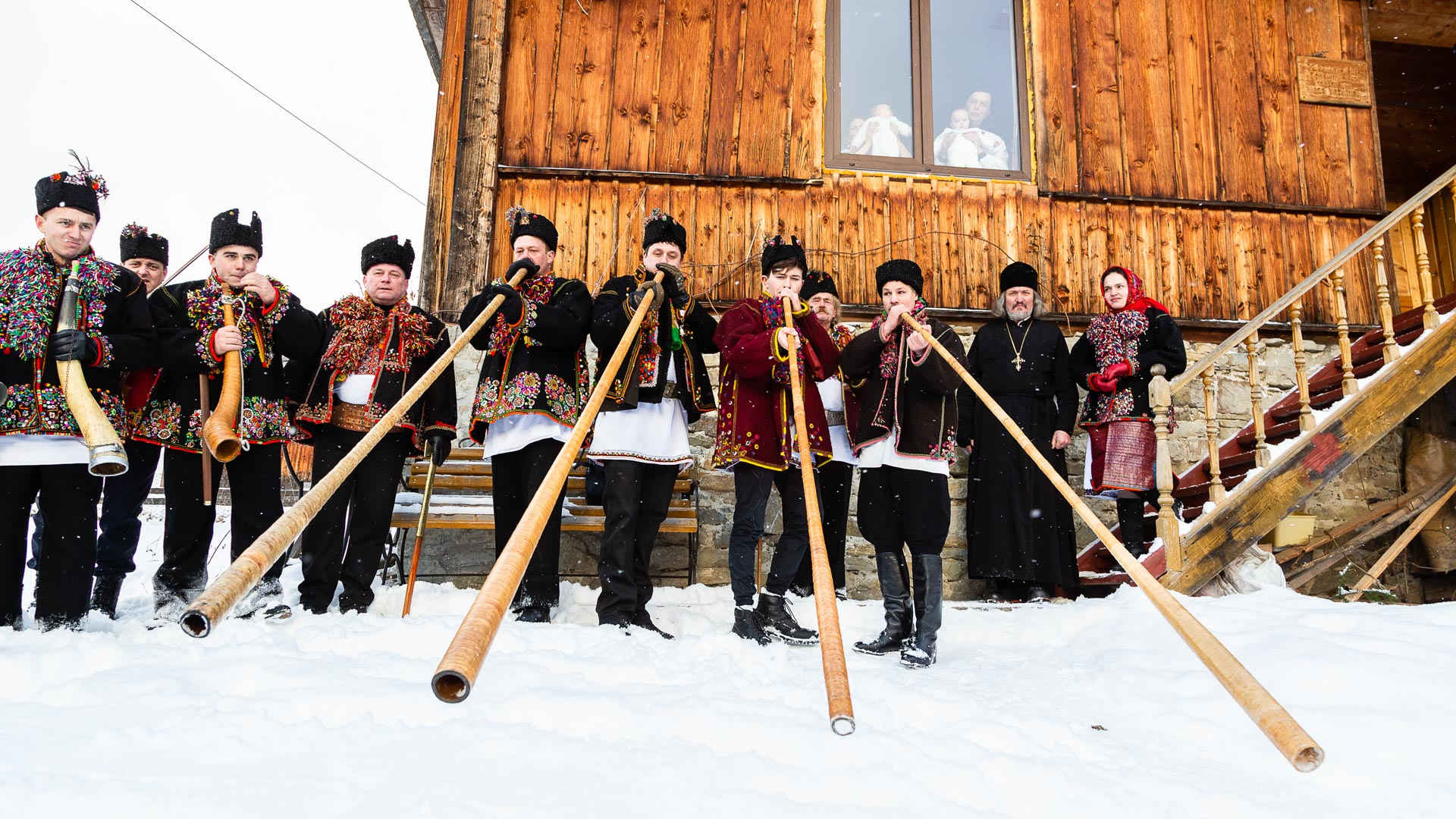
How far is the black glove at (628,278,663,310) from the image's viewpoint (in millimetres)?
3123

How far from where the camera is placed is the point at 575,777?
1.65 m

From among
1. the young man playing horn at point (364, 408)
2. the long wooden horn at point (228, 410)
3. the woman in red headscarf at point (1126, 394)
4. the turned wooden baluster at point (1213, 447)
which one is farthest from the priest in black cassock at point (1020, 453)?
the long wooden horn at point (228, 410)

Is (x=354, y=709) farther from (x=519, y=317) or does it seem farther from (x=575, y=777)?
(x=519, y=317)

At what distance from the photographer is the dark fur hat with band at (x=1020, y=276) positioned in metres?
4.62

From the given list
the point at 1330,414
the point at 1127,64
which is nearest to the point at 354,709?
the point at 1330,414

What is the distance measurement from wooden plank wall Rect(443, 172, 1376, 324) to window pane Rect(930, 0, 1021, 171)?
0.88 feet

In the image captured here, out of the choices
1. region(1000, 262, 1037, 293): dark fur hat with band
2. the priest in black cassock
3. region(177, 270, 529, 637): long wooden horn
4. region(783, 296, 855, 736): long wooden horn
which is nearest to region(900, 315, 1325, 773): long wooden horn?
region(783, 296, 855, 736): long wooden horn

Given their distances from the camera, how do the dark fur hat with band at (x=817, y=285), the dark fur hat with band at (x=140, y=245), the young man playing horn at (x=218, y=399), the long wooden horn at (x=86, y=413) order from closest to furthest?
the long wooden horn at (x=86, y=413) < the young man playing horn at (x=218, y=399) < the dark fur hat with band at (x=140, y=245) < the dark fur hat with band at (x=817, y=285)

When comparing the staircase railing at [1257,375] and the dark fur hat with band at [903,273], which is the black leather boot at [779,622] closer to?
the dark fur hat with band at [903,273]

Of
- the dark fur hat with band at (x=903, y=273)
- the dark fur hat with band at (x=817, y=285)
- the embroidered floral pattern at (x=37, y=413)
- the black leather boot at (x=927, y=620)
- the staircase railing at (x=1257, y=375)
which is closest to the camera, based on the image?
the embroidered floral pattern at (x=37, y=413)

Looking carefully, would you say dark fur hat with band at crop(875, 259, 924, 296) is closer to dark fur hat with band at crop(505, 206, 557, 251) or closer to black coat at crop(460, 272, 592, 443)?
black coat at crop(460, 272, 592, 443)

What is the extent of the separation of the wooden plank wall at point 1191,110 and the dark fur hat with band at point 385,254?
3.89 metres

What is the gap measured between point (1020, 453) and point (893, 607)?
1.58 m

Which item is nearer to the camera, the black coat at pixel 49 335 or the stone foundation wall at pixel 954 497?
the black coat at pixel 49 335
